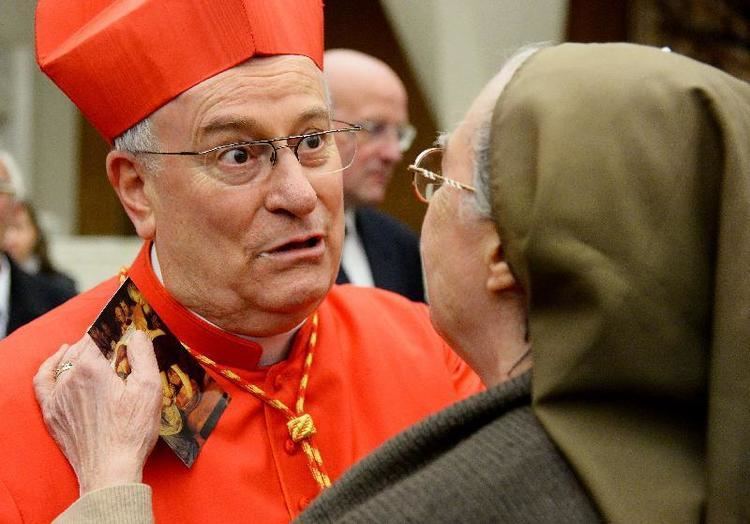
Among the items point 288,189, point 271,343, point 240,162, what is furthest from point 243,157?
point 271,343

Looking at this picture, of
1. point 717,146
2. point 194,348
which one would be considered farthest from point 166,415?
point 717,146

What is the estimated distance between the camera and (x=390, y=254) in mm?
4719

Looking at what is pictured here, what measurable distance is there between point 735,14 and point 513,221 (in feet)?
22.7

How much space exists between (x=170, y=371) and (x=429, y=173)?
0.65 meters

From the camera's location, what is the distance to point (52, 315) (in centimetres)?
248

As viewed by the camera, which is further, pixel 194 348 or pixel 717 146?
pixel 194 348

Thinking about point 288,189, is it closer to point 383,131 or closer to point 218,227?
point 218,227

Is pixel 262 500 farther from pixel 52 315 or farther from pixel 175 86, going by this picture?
pixel 175 86

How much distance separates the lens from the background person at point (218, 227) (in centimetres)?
223

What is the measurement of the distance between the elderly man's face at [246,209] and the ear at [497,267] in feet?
1.88

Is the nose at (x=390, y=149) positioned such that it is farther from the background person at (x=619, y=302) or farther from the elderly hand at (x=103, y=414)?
the background person at (x=619, y=302)

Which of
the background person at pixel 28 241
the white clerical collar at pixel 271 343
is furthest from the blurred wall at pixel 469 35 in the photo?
the white clerical collar at pixel 271 343

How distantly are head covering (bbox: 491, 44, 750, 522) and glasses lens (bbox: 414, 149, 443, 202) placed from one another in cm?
36

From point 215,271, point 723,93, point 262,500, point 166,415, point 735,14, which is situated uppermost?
point 723,93
